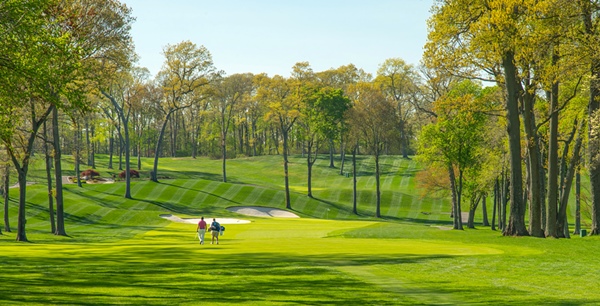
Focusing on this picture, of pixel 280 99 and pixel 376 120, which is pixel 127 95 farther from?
pixel 376 120

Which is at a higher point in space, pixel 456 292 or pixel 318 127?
pixel 318 127

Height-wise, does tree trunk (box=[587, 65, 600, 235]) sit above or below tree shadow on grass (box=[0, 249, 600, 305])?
above

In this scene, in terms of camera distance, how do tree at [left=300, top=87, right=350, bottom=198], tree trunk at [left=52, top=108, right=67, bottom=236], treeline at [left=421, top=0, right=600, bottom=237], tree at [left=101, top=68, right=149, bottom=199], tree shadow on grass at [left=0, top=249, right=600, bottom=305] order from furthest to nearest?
tree at [left=300, top=87, right=350, bottom=198]
tree at [left=101, top=68, right=149, bottom=199]
tree trunk at [left=52, top=108, right=67, bottom=236]
treeline at [left=421, top=0, right=600, bottom=237]
tree shadow on grass at [left=0, top=249, right=600, bottom=305]

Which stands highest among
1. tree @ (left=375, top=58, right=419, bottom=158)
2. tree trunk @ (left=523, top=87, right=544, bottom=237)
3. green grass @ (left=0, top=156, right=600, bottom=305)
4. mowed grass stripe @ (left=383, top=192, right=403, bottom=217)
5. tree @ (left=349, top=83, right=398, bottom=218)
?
tree @ (left=375, top=58, right=419, bottom=158)

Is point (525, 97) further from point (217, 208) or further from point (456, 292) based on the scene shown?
point (217, 208)

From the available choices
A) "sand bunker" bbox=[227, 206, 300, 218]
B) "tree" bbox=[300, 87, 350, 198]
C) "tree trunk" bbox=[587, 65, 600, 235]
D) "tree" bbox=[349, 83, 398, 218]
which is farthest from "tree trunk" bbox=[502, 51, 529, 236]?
"tree" bbox=[300, 87, 350, 198]

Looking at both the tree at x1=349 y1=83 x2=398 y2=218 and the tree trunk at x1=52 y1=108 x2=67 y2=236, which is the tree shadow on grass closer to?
the tree trunk at x1=52 y1=108 x2=67 y2=236

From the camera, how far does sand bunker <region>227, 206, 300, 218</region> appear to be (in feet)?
260

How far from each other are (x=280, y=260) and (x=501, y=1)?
17.5m

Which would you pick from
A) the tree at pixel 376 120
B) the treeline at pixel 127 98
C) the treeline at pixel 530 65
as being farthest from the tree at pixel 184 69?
the treeline at pixel 530 65

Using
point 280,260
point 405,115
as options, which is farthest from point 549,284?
point 405,115

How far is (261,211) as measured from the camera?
8081cm

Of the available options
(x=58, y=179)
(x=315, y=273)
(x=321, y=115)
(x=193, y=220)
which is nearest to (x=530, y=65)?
(x=315, y=273)

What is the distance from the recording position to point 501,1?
31750 millimetres
